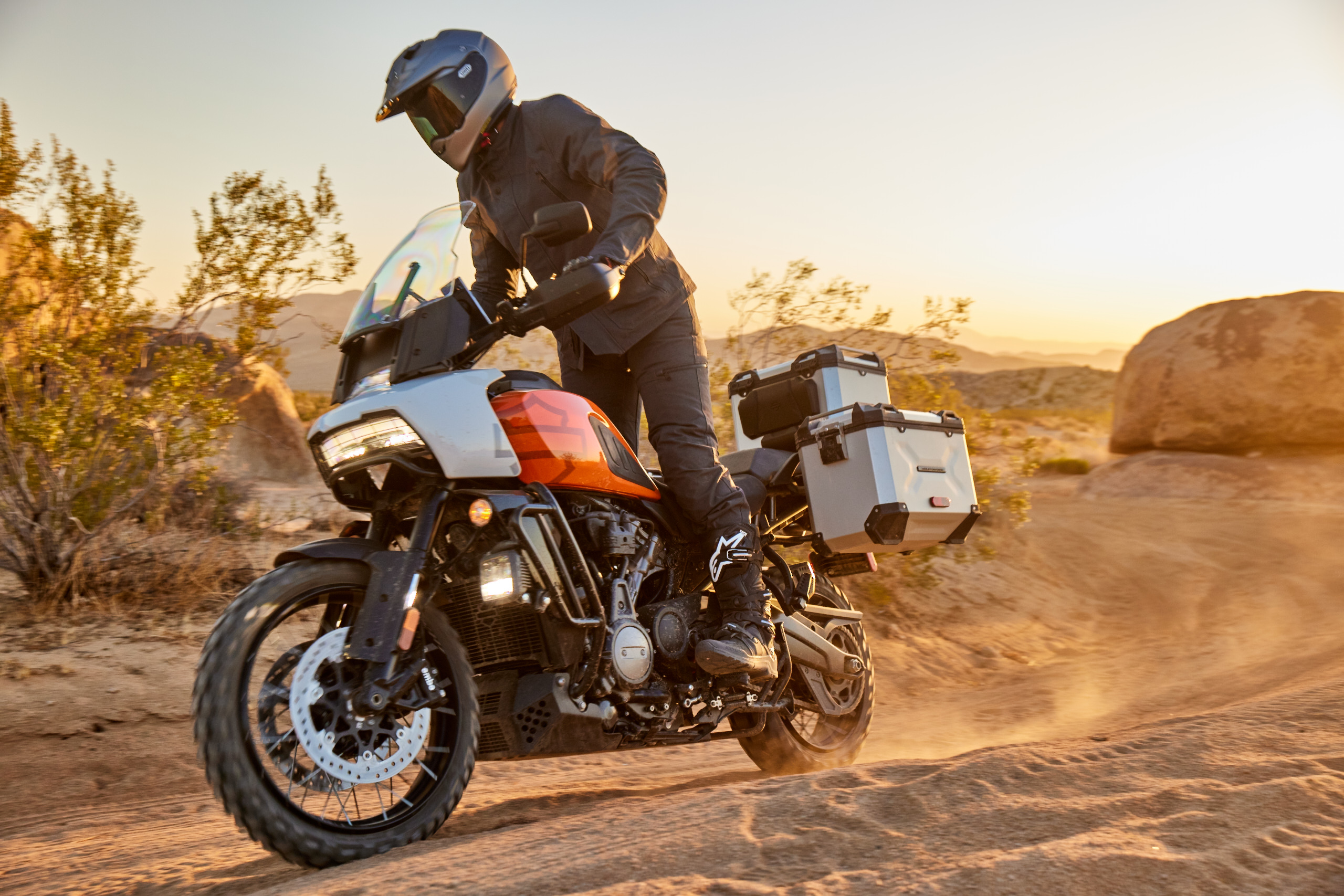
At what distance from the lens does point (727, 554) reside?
3787mm

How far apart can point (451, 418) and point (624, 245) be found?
32.7 inches

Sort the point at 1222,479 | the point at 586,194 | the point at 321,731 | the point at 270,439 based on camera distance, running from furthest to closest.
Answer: the point at 1222,479, the point at 270,439, the point at 586,194, the point at 321,731

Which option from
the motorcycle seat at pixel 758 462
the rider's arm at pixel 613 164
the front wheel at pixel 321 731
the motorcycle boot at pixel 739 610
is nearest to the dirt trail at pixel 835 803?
the front wheel at pixel 321 731

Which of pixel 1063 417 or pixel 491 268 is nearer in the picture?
pixel 491 268

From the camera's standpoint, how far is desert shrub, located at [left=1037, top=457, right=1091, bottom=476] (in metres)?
21.1

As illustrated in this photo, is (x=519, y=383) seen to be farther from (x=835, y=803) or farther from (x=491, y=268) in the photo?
(x=835, y=803)

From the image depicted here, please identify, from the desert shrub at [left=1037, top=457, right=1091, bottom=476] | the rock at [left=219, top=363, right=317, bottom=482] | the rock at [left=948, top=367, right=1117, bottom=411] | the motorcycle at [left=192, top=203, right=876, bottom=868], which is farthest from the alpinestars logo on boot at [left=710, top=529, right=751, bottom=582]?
the rock at [left=948, top=367, right=1117, bottom=411]

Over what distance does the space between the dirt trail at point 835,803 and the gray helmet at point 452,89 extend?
225cm

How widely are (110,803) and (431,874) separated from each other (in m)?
2.38

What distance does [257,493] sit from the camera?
912cm

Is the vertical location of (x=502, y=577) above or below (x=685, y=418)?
below

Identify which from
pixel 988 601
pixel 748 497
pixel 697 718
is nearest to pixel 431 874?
pixel 697 718

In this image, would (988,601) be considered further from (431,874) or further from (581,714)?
(431,874)

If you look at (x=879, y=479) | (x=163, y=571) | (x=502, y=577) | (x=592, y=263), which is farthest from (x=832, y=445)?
(x=163, y=571)
